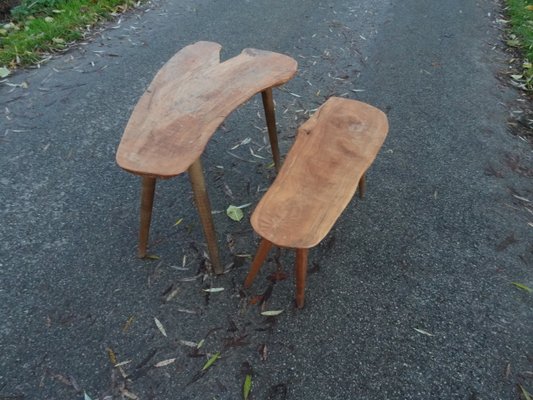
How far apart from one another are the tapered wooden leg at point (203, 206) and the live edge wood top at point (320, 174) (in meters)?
0.27

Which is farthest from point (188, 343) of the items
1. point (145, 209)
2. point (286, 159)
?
point (286, 159)

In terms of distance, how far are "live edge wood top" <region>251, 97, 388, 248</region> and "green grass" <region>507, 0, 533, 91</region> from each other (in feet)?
7.88

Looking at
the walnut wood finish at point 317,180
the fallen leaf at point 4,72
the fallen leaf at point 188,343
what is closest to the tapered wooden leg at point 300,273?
the walnut wood finish at point 317,180

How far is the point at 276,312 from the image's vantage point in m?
2.05

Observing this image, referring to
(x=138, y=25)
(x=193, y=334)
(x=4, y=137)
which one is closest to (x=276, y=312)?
(x=193, y=334)

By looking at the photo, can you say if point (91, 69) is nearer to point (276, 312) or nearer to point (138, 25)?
point (138, 25)

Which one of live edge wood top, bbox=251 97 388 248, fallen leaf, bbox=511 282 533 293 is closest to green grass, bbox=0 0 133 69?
live edge wood top, bbox=251 97 388 248

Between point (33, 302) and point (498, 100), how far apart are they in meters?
3.69

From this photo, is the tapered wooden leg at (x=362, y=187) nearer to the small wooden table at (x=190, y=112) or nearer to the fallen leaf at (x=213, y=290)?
the small wooden table at (x=190, y=112)

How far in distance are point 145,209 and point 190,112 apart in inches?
20.4

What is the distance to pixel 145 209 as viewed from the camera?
82.1 inches

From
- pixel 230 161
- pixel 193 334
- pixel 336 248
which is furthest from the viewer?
pixel 230 161

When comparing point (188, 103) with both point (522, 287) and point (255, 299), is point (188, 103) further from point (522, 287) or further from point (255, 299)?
point (522, 287)

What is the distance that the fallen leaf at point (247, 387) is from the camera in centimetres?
176
